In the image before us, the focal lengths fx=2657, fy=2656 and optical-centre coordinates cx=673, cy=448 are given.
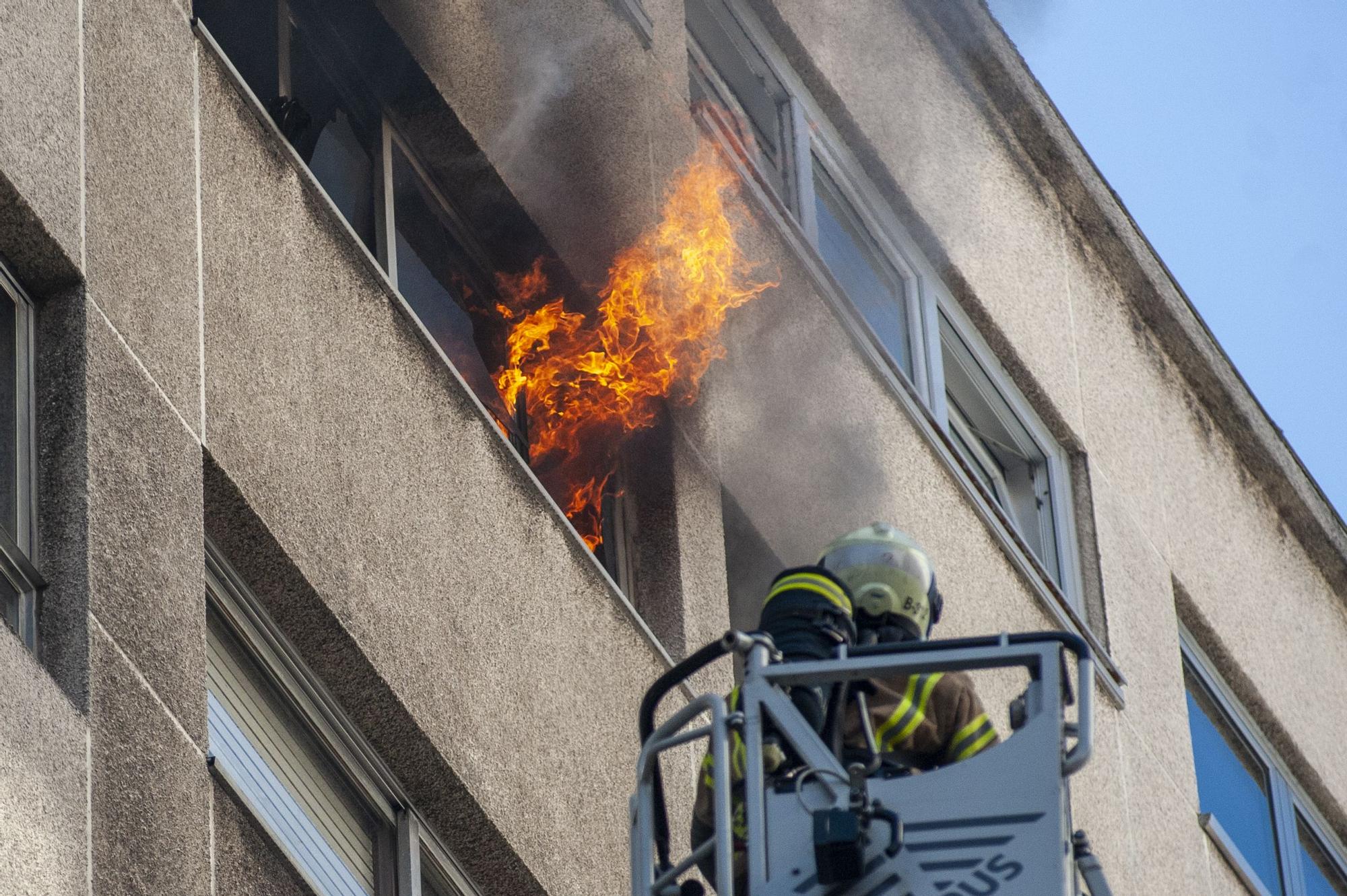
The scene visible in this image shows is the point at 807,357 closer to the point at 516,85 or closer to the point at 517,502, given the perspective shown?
the point at 516,85

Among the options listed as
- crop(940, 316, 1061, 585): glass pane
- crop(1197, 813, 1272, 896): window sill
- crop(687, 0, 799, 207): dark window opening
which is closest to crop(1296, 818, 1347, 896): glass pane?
crop(1197, 813, 1272, 896): window sill

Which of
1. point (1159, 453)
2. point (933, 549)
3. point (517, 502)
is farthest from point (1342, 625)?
point (517, 502)

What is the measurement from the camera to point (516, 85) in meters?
11.5

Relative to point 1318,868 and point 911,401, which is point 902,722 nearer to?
point 911,401

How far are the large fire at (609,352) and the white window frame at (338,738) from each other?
7.72ft

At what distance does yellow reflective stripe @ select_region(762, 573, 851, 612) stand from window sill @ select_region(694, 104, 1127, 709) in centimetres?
555

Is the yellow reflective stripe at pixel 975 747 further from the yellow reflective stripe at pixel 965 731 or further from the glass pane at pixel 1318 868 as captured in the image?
the glass pane at pixel 1318 868

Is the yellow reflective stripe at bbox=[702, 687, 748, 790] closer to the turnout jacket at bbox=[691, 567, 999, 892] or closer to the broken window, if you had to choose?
the turnout jacket at bbox=[691, 567, 999, 892]

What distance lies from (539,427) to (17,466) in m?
4.08

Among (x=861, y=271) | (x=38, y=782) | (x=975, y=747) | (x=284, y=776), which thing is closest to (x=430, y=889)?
(x=284, y=776)

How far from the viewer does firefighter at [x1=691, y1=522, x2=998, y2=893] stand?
7.03 metres

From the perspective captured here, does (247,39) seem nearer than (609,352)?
Yes

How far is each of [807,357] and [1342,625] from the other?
303 inches

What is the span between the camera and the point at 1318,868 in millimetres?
17703
